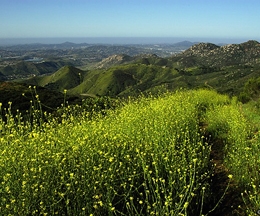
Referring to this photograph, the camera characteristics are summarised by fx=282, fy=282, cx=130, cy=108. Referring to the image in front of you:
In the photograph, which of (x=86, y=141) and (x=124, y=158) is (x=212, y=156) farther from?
(x=86, y=141)

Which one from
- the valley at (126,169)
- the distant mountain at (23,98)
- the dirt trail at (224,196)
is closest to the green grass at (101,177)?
the valley at (126,169)

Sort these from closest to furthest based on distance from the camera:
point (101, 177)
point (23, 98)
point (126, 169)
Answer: point (101, 177)
point (126, 169)
point (23, 98)

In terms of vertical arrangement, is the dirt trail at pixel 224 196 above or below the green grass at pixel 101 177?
below

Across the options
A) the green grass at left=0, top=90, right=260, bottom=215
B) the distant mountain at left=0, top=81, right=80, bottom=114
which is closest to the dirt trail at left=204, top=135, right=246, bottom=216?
the green grass at left=0, top=90, right=260, bottom=215

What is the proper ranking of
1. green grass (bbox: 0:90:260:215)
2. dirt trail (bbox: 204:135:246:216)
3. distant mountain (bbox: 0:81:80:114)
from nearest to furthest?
green grass (bbox: 0:90:260:215), dirt trail (bbox: 204:135:246:216), distant mountain (bbox: 0:81:80:114)

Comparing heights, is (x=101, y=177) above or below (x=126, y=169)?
above

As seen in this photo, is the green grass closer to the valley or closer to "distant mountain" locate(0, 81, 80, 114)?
the valley

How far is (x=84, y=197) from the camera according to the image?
418 cm

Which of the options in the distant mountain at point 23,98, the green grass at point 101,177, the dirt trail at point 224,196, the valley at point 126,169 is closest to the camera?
the green grass at point 101,177

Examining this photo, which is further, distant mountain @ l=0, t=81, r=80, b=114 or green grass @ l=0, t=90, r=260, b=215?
distant mountain @ l=0, t=81, r=80, b=114

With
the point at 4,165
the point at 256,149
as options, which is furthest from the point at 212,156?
the point at 4,165

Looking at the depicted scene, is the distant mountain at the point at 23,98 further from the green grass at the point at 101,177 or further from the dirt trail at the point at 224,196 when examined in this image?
the green grass at the point at 101,177

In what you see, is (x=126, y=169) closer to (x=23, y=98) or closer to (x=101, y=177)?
(x=101, y=177)

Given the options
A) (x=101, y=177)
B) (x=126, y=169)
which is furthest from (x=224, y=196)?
(x=101, y=177)
